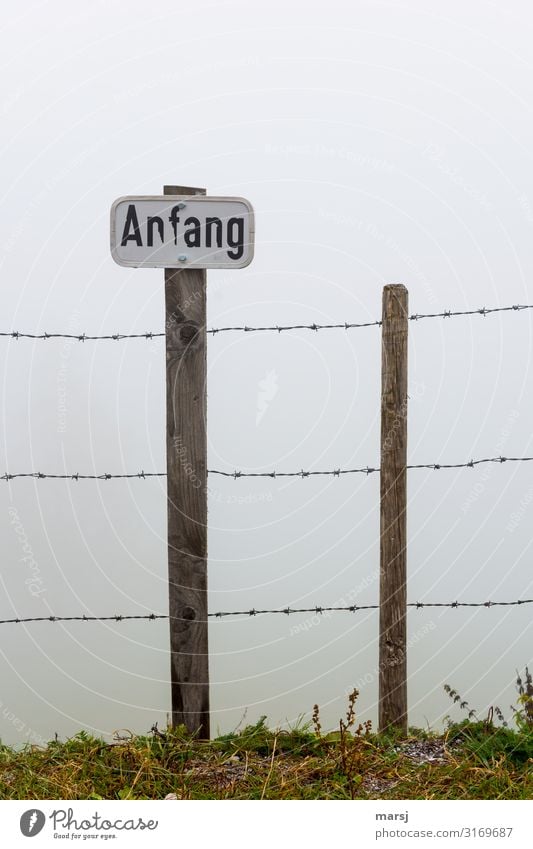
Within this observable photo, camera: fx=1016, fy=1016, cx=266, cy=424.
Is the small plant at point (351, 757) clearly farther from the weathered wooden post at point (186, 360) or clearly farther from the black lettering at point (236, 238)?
the black lettering at point (236, 238)

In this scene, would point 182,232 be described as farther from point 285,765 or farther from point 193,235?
point 285,765

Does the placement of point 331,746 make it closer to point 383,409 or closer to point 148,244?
point 383,409

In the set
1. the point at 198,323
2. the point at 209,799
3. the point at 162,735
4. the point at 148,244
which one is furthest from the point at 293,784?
the point at 148,244

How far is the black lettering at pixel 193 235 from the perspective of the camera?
4.94m

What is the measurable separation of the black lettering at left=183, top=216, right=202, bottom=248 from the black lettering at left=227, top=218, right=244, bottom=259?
15 cm

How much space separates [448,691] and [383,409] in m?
1.52

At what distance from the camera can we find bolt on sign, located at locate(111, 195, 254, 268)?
16.1 ft

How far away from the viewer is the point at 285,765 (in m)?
4.86
